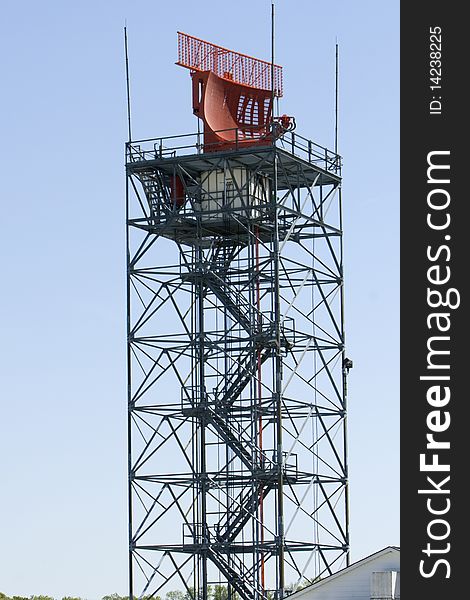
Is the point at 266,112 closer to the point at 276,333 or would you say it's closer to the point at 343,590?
the point at 276,333

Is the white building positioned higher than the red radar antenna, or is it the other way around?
the red radar antenna

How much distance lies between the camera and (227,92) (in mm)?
77000

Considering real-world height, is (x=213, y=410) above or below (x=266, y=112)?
below

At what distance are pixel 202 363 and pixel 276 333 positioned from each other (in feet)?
11.9

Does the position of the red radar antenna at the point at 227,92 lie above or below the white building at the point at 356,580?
above

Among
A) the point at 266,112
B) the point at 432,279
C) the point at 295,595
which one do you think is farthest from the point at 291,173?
the point at 432,279

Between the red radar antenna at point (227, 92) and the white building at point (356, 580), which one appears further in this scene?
the red radar antenna at point (227, 92)

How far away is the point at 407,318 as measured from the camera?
3872 centimetres

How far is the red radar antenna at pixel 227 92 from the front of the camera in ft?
247

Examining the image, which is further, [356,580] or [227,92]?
[227,92]

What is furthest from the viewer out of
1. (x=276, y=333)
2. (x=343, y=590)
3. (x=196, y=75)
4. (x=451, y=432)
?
(x=196, y=75)

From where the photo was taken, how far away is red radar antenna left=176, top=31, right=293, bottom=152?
75438 mm

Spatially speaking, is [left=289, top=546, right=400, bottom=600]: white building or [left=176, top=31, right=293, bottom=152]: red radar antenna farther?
[left=176, top=31, right=293, bottom=152]: red radar antenna

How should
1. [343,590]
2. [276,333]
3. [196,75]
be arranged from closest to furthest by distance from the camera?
[343,590], [276,333], [196,75]
